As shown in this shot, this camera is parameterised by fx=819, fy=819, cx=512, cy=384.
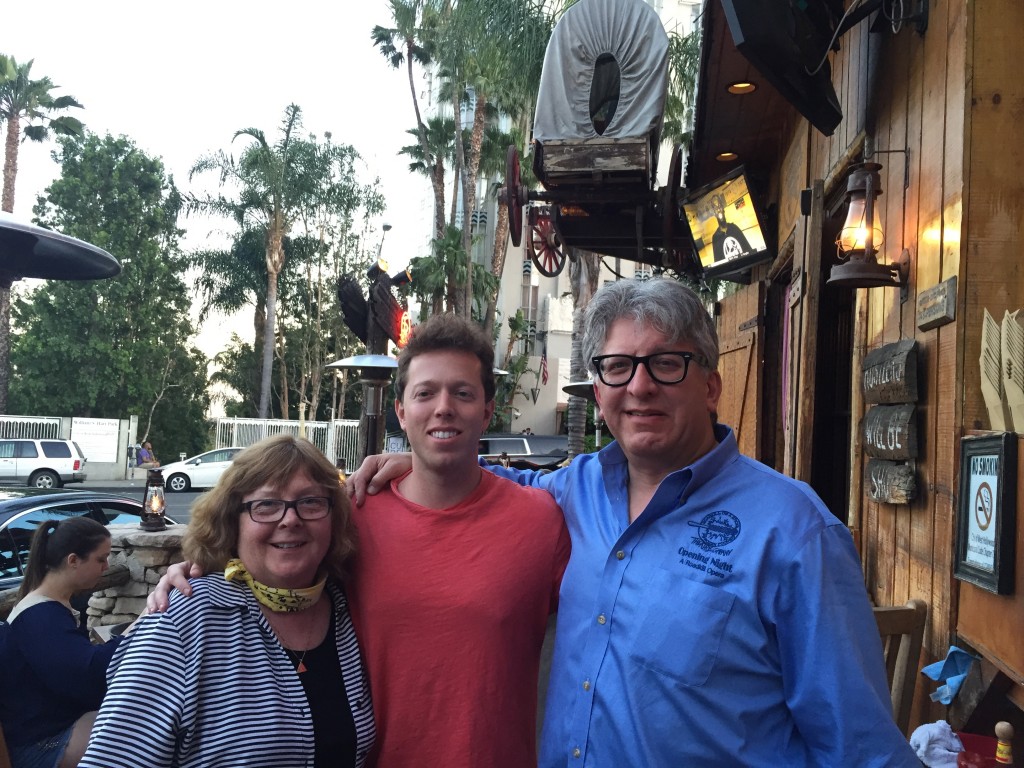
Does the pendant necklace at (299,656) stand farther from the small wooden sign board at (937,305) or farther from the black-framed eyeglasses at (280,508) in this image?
the small wooden sign board at (937,305)

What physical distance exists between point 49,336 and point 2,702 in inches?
1123

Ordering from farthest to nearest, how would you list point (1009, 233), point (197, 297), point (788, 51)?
1. point (197, 297)
2. point (788, 51)
3. point (1009, 233)

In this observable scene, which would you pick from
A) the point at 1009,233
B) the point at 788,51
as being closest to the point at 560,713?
the point at 1009,233

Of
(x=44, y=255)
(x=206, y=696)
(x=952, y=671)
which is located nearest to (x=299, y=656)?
(x=206, y=696)

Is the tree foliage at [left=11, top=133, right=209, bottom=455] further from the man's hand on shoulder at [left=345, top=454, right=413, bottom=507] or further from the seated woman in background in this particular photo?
the man's hand on shoulder at [left=345, top=454, right=413, bottom=507]

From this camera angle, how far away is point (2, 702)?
2961 mm

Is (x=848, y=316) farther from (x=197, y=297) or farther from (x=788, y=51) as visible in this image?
(x=197, y=297)

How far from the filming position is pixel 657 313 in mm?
1833

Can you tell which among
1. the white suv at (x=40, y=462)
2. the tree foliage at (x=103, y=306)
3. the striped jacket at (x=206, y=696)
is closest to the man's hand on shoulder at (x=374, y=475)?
the striped jacket at (x=206, y=696)

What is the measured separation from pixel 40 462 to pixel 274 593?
23156mm

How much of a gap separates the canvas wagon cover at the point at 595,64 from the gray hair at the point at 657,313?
476 cm

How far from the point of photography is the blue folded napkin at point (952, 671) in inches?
102

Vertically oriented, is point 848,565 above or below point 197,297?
below

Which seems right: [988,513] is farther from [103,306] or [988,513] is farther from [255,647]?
[103,306]
